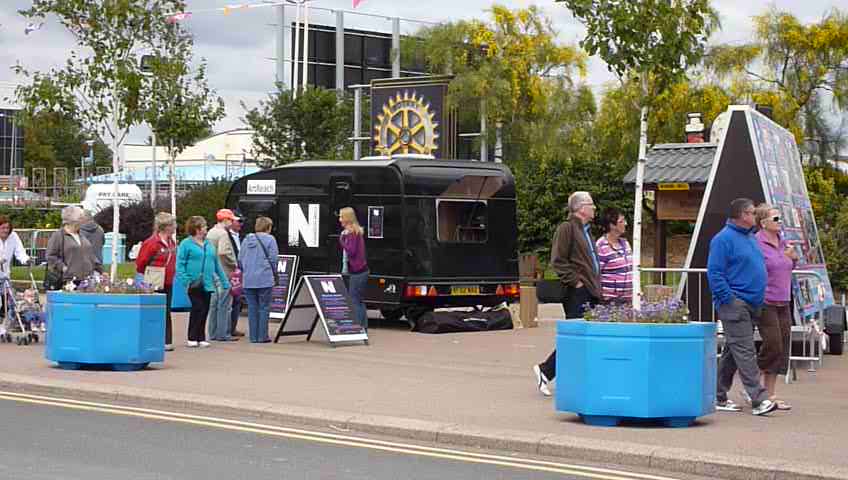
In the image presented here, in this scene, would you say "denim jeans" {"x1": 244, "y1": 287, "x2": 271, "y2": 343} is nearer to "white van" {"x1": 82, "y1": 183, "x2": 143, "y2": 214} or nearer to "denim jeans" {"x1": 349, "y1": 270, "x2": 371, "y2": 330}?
"denim jeans" {"x1": 349, "y1": 270, "x2": 371, "y2": 330}

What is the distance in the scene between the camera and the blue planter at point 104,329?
1532cm

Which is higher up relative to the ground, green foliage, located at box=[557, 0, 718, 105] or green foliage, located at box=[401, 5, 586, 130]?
green foliage, located at box=[401, 5, 586, 130]

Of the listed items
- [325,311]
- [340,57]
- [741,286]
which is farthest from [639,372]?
[340,57]

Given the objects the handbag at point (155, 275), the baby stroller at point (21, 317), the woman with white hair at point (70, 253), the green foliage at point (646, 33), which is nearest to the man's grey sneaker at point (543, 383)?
the green foliage at point (646, 33)

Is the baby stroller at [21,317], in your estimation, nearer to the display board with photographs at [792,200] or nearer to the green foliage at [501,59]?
the display board with photographs at [792,200]

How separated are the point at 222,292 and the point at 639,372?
30.4 feet

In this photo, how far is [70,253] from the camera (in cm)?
1841

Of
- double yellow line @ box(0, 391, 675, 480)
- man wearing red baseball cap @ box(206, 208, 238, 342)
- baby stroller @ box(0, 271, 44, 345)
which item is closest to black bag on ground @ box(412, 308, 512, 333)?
man wearing red baseball cap @ box(206, 208, 238, 342)

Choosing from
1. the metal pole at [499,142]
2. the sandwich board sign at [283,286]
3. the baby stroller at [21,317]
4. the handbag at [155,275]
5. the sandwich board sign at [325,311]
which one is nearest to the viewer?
the handbag at [155,275]

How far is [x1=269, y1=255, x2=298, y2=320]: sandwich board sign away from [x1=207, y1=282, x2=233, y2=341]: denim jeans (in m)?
2.84

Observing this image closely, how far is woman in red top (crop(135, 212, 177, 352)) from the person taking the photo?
18.1 m

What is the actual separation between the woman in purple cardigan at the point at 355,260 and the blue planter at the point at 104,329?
4701mm

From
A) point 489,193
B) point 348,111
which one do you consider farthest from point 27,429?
point 348,111

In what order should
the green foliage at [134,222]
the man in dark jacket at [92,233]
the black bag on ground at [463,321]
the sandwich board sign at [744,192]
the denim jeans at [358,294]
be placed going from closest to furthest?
1. the sandwich board sign at [744,192]
2. the denim jeans at [358,294]
3. the man in dark jacket at [92,233]
4. the black bag on ground at [463,321]
5. the green foliage at [134,222]
